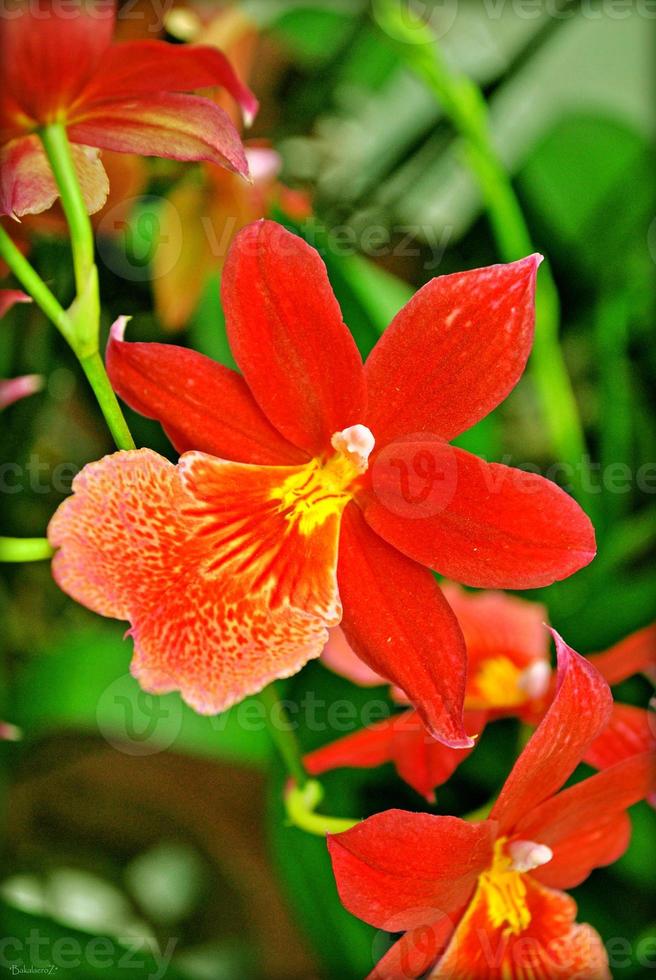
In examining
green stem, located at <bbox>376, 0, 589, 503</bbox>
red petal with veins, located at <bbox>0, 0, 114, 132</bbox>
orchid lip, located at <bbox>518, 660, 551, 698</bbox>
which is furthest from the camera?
green stem, located at <bbox>376, 0, 589, 503</bbox>

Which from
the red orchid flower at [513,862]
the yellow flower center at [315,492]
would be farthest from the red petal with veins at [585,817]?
the yellow flower center at [315,492]

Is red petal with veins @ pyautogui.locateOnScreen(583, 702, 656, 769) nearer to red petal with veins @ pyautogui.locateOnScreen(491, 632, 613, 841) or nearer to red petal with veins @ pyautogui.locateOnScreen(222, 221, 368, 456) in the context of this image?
red petal with veins @ pyautogui.locateOnScreen(491, 632, 613, 841)

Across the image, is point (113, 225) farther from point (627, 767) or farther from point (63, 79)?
point (627, 767)

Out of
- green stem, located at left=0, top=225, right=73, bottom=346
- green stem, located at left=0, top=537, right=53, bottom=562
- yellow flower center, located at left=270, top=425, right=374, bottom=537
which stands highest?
green stem, located at left=0, top=225, right=73, bottom=346

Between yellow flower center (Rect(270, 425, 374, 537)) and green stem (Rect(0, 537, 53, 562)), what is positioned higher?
yellow flower center (Rect(270, 425, 374, 537))

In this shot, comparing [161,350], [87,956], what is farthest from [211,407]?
[87,956]

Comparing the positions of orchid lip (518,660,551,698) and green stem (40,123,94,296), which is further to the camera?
orchid lip (518,660,551,698)

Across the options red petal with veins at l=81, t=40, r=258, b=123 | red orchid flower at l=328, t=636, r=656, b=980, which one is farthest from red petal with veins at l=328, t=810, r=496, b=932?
Answer: red petal with veins at l=81, t=40, r=258, b=123

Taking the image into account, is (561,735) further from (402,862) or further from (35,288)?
(35,288)
